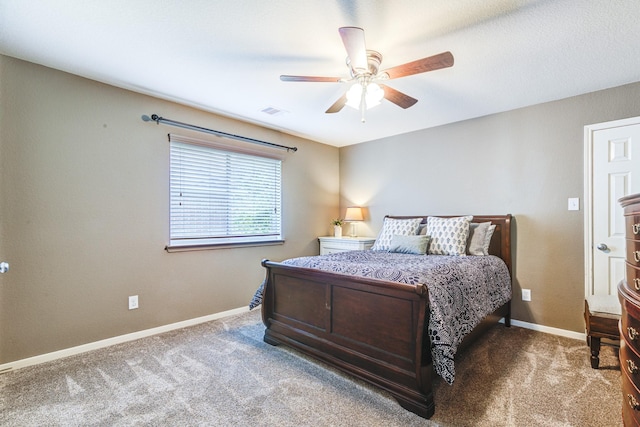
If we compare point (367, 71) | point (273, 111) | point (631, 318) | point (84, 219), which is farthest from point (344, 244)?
point (631, 318)

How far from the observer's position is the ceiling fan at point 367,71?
1696 mm

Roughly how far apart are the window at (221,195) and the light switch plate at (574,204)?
125 inches

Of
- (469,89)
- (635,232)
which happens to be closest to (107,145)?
(469,89)

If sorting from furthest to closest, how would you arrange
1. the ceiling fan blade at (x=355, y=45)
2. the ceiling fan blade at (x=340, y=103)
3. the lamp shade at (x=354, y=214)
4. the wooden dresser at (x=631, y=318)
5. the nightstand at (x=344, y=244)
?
the lamp shade at (x=354, y=214) → the nightstand at (x=344, y=244) → the ceiling fan blade at (x=340, y=103) → the ceiling fan blade at (x=355, y=45) → the wooden dresser at (x=631, y=318)

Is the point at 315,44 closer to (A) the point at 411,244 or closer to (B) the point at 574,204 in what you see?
(A) the point at 411,244

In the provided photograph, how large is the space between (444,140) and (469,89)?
1.08 metres

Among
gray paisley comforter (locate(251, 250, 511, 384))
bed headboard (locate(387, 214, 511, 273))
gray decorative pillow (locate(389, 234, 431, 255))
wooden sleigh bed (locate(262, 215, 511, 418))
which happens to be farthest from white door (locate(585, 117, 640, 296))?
gray decorative pillow (locate(389, 234, 431, 255))

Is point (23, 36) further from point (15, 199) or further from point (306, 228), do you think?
point (306, 228)

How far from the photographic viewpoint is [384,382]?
6.26ft

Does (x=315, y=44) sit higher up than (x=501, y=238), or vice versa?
(x=315, y=44)

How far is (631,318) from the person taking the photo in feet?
3.66

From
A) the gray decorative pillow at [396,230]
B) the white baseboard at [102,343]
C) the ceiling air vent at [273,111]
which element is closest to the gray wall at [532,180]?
the gray decorative pillow at [396,230]

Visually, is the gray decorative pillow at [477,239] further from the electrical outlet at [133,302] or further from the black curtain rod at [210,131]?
the electrical outlet at [133,302]

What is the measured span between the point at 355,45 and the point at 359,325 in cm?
174
